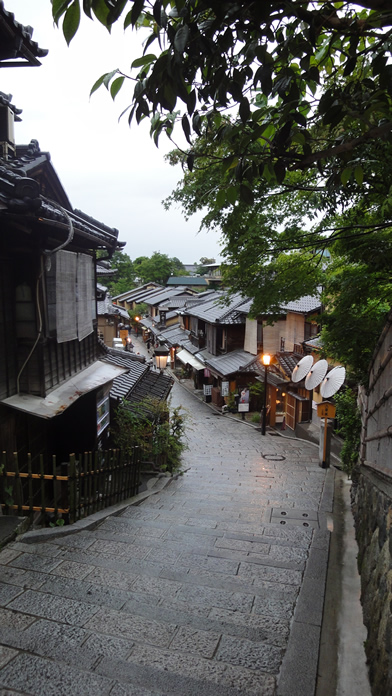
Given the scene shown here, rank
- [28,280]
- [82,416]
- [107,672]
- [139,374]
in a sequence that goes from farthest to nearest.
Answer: [139,374] → [82,416] → [28,280] → [107,672]

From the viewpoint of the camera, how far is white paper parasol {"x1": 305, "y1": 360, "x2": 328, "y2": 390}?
14.5 metres

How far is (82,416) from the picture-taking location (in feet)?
39.5

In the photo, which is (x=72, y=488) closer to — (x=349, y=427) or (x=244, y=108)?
(x=244, y=108)

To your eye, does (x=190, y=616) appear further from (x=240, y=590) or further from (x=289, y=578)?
(x=289, y=578)

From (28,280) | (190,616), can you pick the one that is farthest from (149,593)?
(28,280)

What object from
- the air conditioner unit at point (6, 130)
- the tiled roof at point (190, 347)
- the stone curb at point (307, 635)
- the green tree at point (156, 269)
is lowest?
the stone curb at point (307, 635)

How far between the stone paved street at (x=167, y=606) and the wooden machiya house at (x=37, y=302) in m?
2.85

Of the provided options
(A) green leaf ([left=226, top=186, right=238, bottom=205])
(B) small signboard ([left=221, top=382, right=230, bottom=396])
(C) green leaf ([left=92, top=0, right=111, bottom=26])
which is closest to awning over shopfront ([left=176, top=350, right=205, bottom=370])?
(B) small signboard ([left=221, top=382, right=230, bottom=396])

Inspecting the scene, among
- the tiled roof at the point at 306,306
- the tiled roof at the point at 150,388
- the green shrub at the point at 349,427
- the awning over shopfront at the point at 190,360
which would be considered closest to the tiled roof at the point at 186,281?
the awning over shopfront at the point at 190,360

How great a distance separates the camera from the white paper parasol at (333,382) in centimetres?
1309

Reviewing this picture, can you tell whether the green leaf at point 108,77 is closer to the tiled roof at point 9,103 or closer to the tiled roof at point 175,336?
the tiled roof at point 9,103

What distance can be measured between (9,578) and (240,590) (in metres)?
3.11

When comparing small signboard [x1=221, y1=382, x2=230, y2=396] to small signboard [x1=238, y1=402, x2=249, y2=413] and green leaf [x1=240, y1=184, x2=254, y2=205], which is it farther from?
green leaf [x1=240, y1=184, x2=254, y2=205]

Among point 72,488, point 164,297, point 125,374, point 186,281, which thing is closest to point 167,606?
point 72,488
